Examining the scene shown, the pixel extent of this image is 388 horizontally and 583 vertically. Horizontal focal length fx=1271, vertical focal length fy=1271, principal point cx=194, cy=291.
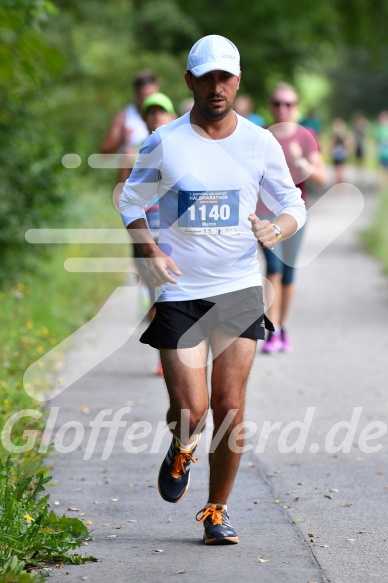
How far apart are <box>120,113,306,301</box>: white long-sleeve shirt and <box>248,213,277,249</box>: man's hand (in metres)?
0.19

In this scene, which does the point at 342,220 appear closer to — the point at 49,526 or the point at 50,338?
the point at 50,338

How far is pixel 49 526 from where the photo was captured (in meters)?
5.42

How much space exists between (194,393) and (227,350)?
9.4 inches

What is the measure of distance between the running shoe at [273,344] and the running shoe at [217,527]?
17.8 ft

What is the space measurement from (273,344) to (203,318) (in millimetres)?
5463

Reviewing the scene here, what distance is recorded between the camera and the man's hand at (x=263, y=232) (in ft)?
17.4

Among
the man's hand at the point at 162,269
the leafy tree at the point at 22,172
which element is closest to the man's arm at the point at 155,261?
the man's hand at the point at 162,269

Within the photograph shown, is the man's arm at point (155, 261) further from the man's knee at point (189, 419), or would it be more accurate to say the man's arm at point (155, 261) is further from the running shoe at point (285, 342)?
the running shoe at point (285, 342)

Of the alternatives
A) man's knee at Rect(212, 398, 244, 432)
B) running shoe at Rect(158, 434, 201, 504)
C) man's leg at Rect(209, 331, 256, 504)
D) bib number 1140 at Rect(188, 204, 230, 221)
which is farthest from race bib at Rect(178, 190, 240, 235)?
running shoe at Rect(158, 434, 201, 504)

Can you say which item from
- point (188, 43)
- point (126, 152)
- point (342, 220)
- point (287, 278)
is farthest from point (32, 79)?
point (188, 43)

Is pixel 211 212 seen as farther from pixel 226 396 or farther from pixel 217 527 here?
pixel 217 527

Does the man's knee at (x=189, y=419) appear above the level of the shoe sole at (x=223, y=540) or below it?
above

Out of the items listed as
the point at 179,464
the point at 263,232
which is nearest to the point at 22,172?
the point at 179,464

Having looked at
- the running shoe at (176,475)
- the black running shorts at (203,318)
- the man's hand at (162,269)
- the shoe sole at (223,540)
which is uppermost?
the man's hand at (162,269)
